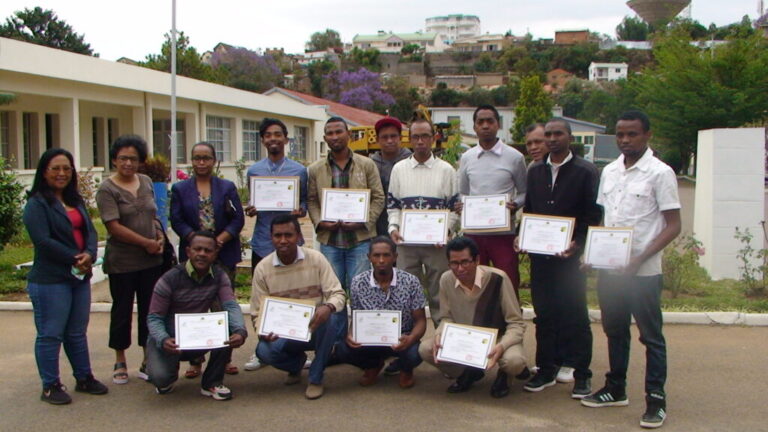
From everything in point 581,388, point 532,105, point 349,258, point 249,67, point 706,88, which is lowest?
point 581,388

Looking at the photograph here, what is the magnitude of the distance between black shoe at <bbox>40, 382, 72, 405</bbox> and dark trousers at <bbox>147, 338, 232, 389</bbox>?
56 centimetres

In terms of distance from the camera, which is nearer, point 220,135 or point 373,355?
point 373,355

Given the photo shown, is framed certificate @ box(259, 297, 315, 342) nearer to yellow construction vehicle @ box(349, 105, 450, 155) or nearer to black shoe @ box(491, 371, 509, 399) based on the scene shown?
black shoe @ box(491, 371, 509, 399)

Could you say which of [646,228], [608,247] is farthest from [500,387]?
[646,228]

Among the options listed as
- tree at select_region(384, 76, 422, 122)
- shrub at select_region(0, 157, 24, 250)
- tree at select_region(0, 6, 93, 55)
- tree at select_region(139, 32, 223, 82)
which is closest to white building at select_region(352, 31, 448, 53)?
tree at select_region(384, 76, 422, 122)

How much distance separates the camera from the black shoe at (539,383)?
507 cm

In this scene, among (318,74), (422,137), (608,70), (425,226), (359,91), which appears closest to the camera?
(425,226)

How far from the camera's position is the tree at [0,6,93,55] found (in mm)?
50406

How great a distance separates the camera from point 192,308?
4.98m

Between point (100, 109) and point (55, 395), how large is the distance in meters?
18.6

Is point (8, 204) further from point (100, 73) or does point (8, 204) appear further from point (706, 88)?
point (706, 88)

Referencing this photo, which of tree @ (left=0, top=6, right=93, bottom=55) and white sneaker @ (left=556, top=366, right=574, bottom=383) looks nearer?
white sneaker @ (left=556, top=366, right=574, bottom=383)

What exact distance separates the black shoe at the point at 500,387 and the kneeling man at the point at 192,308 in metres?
1.77

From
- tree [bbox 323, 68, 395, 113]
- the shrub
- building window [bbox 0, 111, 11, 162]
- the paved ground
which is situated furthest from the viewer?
tree [bbox 323, 68, 395, 113]
